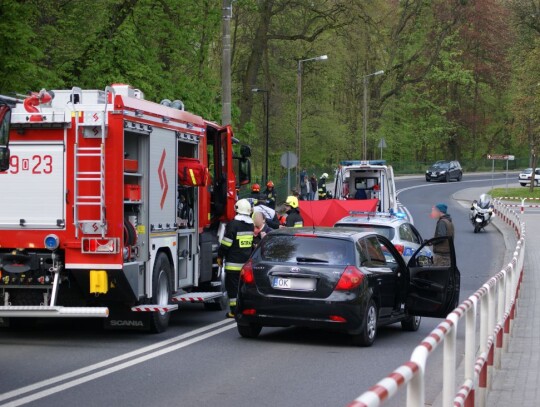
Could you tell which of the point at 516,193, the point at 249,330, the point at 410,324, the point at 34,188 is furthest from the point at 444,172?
the point at 34,188

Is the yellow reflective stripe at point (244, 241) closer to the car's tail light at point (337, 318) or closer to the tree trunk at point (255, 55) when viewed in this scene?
the car's tail light at point (337, 318)

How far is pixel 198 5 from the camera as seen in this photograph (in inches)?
1501

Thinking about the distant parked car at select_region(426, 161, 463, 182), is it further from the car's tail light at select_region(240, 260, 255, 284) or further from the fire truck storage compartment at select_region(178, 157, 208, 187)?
the car's tail light at select_region(240, 260, 255, 284)

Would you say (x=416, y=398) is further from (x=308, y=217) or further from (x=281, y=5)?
(x=281, y=5)

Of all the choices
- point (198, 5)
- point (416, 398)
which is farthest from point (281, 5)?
point (416, 398)

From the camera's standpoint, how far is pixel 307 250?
44.2ft

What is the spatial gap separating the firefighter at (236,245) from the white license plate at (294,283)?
7.60ft

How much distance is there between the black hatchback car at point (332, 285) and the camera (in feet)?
42.9

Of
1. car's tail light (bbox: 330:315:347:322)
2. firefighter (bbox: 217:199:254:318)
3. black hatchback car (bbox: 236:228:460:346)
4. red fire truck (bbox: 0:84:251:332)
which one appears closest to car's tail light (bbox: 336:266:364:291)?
black hatchback car (bbox: 236:228:460:346)

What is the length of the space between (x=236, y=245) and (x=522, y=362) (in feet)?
16.7

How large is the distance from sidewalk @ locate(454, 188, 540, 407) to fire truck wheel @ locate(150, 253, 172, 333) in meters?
4.57

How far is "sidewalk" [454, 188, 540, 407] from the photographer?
9.62m

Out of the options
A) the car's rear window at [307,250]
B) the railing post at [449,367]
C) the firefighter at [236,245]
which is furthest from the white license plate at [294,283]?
the railing post at [449,367]

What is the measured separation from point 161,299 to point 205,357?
218 cm
